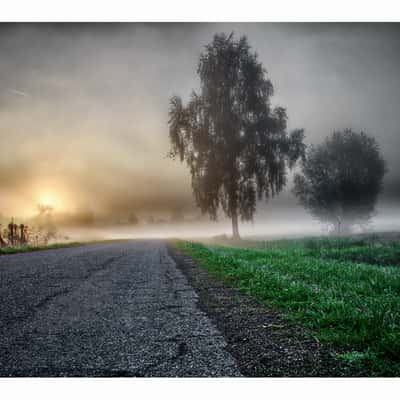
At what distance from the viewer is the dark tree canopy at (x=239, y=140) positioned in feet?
72.5

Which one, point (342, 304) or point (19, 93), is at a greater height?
point (19, 93)

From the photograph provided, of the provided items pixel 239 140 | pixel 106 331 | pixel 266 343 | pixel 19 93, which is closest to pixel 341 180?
pixel 239 140

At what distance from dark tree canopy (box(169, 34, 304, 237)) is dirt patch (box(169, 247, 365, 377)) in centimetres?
1784

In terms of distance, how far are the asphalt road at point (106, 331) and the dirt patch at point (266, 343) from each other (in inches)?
5.9

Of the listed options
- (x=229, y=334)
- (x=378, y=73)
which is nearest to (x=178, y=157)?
(x=378, y=73)

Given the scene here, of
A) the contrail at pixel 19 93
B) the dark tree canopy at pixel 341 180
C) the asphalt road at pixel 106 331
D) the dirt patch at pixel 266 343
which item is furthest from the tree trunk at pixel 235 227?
the dirt patch at pixel 266 343

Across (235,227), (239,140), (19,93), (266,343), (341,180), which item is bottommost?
(266,343)

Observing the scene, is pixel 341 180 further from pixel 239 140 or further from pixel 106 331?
pixel 106 331

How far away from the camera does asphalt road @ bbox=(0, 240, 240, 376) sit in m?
2.48

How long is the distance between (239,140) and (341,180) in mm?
7927

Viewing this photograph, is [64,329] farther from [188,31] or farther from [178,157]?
[178,157]

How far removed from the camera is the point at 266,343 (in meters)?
2.94
